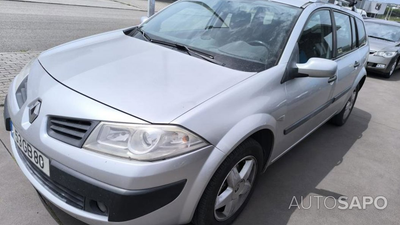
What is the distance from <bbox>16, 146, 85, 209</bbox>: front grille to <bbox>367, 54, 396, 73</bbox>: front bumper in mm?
8360

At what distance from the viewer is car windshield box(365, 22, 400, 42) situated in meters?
9.22

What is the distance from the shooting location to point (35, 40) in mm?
7145

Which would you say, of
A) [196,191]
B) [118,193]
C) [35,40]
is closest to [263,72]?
[196,191]

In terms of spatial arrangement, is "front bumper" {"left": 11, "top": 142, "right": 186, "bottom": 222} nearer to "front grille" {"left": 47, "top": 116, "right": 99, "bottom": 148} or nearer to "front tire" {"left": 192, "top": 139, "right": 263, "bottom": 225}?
"front grille" {"left": 47, "top": 116, "right": 99, "bottom": 148}

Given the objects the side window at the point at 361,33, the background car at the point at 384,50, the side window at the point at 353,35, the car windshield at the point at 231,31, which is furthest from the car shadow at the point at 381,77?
the car windshield at the point at 231,31

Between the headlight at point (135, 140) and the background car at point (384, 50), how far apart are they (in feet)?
26.6

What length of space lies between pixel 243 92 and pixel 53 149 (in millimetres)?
1201

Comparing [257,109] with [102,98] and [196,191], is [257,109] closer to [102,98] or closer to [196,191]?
[196,191]

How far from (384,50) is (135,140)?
852 centimetres

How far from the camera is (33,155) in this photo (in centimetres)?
196

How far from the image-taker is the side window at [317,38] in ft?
9.36

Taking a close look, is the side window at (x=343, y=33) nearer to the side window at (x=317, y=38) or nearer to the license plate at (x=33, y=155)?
the side window at (x=317, y=38)

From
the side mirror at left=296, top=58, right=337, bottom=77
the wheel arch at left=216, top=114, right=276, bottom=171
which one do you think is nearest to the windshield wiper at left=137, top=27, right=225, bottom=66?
the wheel arch at left=216, top=114, right=276, bottom=171

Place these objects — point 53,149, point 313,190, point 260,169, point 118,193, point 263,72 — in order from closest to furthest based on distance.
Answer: point 118,193
point 53,149
point 263,72
point 260,169
point 313,190
